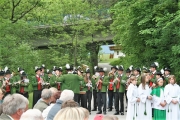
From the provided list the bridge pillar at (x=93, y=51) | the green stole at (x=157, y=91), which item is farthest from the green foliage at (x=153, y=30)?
the bridge pillar at (x=93, y=51)

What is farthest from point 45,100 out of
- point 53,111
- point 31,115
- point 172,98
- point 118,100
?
point 118,100

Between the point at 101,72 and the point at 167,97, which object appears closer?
the point at 167,97

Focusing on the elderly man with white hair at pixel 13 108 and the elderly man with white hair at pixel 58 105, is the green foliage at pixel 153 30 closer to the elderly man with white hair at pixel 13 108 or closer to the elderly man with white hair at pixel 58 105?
the elderly man with white hair at pixel 58 105

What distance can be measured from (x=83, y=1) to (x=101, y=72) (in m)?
14.5

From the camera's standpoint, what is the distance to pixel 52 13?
26.2 meters

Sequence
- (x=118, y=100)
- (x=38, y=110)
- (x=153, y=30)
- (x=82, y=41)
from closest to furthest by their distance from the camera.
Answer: (x=38, y=110), (x=118, y=100), (x=153, y=30), (x=82, y=41)

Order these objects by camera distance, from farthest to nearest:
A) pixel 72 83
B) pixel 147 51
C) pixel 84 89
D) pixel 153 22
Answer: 1. pixel 147 51
2. pixel 153 22
3. pixel 84 89
4. pixel 72 83

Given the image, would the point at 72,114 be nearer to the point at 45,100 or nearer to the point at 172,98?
the point at 45,100

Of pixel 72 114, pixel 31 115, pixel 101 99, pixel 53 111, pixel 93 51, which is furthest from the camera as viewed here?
pixel 93 51

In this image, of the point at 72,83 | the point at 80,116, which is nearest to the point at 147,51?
the point at 72,83

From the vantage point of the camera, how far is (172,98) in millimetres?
11492

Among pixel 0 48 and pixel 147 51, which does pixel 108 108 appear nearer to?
pixel 147 51

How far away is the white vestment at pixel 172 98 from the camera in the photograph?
1144 centimetres

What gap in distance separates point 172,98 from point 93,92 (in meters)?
4.96
